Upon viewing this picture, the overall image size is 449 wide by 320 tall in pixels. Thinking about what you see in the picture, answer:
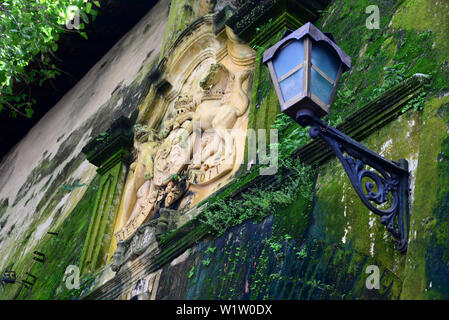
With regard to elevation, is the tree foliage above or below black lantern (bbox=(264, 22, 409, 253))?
above

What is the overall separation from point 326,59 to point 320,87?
0.19 m

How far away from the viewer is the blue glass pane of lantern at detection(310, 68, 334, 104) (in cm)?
345

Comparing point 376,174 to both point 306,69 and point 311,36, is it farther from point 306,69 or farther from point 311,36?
point 311,36

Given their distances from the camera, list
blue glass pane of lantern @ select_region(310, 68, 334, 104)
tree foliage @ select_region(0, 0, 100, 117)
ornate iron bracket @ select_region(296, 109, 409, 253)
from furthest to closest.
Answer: tree foliage @ select_region(0, 0, 100, 117) → blue glass pane of lantern @ select_region(310, 68, 334, 104) → ornate iron bracket @ select_region(296, 109, 409, 253)

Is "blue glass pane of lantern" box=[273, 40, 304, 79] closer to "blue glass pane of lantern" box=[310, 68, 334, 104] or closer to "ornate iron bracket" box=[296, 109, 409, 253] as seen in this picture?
"blue glass pane of lantern" box=[310, 68, 334, 104]

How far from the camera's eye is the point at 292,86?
3.48m

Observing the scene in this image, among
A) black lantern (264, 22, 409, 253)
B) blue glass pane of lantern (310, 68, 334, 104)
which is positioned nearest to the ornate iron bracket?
black lantern (264, 22, 409, 253)

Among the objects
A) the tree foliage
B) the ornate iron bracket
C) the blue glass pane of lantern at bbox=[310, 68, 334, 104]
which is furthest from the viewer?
the tree foliage

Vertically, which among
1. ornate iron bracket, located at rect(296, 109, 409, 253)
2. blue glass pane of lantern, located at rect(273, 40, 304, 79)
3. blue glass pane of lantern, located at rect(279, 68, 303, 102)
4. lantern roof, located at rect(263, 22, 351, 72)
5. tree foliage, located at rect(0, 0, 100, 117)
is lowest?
ornate iron bracket, located at rect(296, 109, 409, 253)

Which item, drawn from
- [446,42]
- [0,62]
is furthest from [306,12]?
[0,62]

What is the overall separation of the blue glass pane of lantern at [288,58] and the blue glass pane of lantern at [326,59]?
0.07 m

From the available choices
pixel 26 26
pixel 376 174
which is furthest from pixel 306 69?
pixel 26 26

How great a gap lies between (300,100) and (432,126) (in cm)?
66
